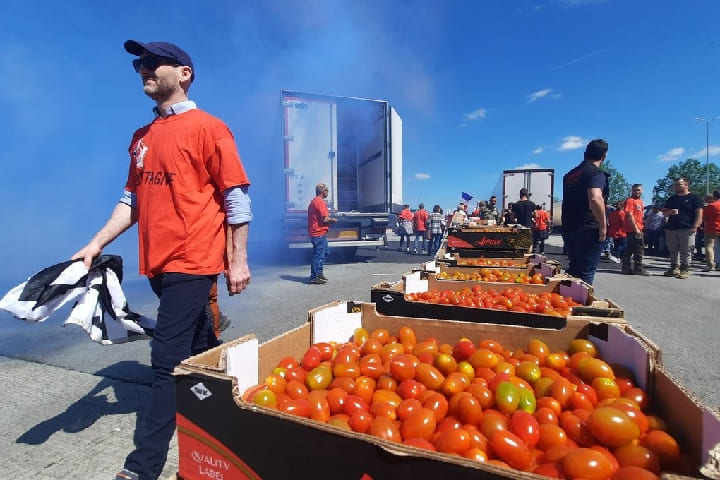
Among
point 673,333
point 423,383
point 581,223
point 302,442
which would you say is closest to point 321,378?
point 423,383

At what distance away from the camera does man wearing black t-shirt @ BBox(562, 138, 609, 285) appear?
3.71 m

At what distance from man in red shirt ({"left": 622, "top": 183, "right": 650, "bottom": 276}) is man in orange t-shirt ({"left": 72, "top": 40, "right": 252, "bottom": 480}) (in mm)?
8971

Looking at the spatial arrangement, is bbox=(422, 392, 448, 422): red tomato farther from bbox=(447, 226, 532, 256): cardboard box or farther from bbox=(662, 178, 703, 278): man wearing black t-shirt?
bbox=(662, 178, 703, 278): man wearing black t-shirt

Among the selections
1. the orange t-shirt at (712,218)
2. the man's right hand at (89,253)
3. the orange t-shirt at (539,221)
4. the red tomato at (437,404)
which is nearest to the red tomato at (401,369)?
the red tomato at (437,404)

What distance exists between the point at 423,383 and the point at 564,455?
0.65 meters

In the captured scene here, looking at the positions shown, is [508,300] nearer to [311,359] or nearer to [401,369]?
[401,369]

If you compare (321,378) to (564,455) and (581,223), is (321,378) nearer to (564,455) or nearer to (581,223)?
(564,455)

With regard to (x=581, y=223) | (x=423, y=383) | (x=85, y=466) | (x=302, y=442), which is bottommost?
(x=85, y=466)

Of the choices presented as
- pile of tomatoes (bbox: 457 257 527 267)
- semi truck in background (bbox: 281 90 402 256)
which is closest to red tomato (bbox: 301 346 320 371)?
pile of tomatoes (bbox: 457 257 527 267)

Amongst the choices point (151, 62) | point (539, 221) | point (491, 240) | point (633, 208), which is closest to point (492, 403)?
point (151, 62)

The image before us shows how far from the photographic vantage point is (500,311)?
7.01 feet

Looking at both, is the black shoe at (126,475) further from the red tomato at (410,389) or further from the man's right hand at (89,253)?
the red tomato at (410,389)

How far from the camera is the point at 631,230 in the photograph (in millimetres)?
8609

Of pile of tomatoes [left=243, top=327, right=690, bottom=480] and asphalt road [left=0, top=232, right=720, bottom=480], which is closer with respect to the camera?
pile of tomatoes [left=243, top=327, right=690, bottom=480]
